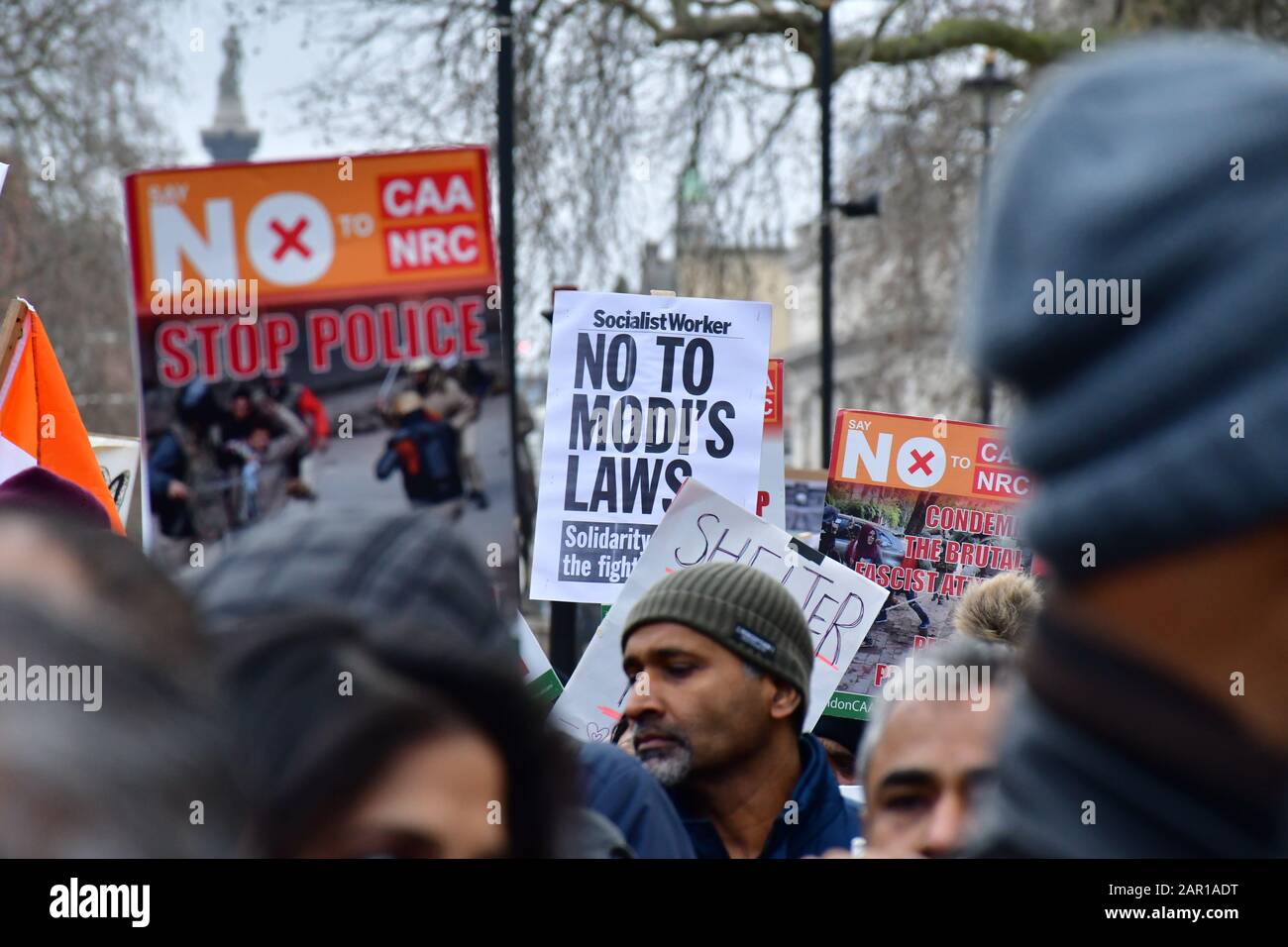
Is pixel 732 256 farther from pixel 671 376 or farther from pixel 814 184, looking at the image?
pixel 671 376

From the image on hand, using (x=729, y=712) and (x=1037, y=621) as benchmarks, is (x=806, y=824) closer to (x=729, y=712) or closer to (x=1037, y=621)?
(x=729, y=712)

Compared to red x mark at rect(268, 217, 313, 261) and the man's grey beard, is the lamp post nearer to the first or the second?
the man's grey beard

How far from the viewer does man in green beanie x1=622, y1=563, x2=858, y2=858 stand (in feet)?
12.3

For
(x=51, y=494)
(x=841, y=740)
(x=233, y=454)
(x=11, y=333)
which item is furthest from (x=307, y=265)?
(x=841, y=740)

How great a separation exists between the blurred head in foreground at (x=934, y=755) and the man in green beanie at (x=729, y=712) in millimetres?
1315

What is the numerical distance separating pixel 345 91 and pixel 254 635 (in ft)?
43.3

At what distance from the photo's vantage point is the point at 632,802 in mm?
2957

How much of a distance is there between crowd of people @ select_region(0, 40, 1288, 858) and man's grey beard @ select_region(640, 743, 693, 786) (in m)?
2.04

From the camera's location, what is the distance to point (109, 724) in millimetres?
1182

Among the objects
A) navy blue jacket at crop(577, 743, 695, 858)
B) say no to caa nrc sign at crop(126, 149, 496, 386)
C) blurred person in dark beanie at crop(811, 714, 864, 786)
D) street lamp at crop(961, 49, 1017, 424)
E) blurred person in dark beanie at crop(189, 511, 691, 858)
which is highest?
street lamp at crop(961, 49, 1017, 424)

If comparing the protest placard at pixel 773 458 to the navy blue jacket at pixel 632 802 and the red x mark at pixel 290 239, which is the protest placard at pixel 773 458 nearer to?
the navy blue jacket at pixel 632 802

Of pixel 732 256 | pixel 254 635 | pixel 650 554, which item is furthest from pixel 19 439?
pixel 732 256

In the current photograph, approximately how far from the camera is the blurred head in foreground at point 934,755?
77.7 inches

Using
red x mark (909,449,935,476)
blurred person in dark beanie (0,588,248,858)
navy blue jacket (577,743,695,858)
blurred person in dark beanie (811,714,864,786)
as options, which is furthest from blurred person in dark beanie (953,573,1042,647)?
blurred person in dark beanie (0,588,248,858)
